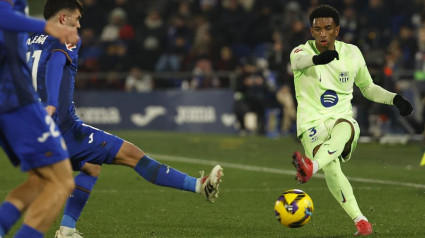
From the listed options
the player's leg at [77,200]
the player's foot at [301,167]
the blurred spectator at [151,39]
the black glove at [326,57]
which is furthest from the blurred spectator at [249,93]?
the player's foot at [301,167]

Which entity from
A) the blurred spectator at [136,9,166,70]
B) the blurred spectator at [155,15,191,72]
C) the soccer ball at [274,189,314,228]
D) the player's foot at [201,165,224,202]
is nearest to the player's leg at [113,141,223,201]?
the player's foot at [201,165,224,202]

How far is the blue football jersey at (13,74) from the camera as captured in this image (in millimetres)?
5922

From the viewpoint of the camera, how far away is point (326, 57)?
299 inches

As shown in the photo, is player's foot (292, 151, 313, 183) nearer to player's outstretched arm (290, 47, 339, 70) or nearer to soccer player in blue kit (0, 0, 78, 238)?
player's outstretched arm (290, 47, 339, 70)

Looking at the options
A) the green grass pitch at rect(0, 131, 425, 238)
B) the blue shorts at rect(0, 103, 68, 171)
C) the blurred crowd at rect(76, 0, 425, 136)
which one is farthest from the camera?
the blurred crowd at rect(76, 0, 425, 136)

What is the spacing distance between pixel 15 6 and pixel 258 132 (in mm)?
16661

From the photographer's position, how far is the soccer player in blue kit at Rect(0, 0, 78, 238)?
5883 millimetres

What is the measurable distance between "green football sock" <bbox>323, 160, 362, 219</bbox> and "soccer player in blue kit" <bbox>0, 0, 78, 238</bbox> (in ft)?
9.10

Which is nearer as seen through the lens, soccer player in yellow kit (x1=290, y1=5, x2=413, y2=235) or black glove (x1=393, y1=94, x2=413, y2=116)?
soccer player in yellow kit (x1=290, y1=5, x2=413, y2=235)

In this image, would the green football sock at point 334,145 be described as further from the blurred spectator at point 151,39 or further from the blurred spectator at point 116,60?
the blurred spectator at point 151,39

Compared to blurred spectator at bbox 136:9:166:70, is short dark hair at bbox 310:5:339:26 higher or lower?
higher

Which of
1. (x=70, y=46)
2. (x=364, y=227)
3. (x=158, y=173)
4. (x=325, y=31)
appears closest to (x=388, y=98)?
(x=325, y=31)

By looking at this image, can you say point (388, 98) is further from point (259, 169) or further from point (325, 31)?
point (259, 169)

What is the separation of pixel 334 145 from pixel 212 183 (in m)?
1.20
